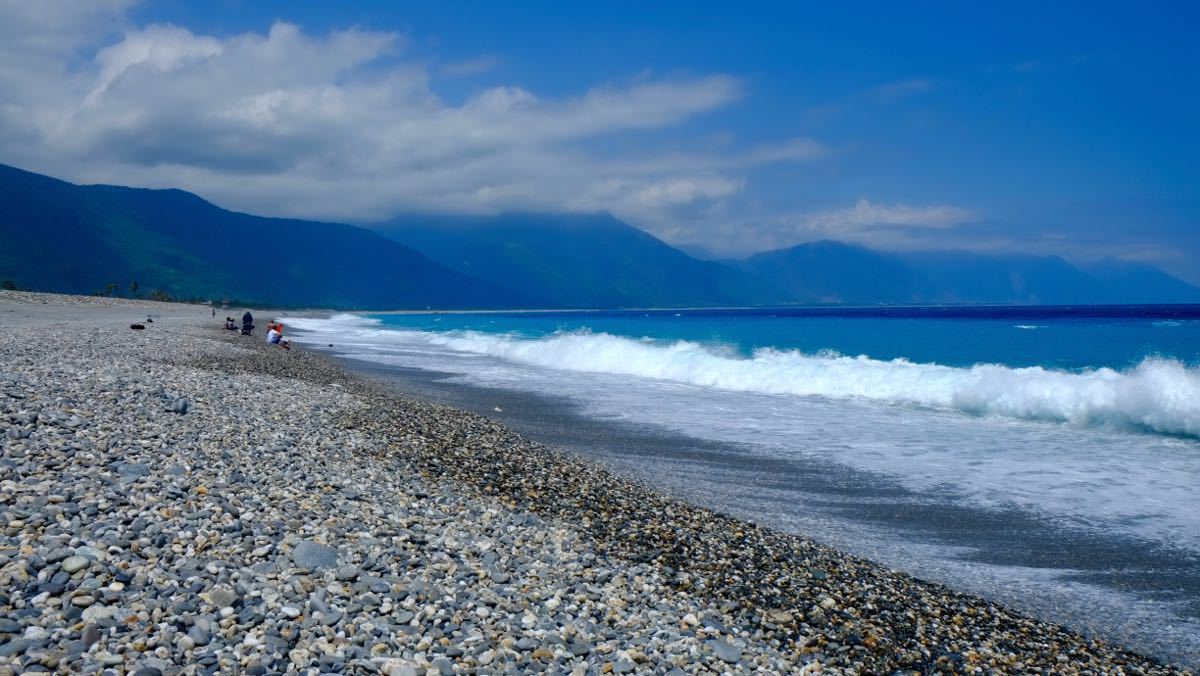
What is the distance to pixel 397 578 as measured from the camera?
597 centimetres

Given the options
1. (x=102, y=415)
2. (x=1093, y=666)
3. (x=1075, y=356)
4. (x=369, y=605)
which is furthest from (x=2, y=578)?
(x=1075, y=356)

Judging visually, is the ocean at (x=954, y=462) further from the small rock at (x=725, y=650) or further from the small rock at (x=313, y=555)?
the small rock at (x=313, y=555)

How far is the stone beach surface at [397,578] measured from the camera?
4816 mm

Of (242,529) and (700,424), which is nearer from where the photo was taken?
(242,529)

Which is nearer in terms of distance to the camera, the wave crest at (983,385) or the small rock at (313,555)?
the small rock at (313,555)

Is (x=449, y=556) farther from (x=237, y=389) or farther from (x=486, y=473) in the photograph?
(x=237, y=389)

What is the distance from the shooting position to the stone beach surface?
15.8ft

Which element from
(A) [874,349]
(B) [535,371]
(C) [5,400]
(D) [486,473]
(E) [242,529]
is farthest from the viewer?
(A) [874,349]

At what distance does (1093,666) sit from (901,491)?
5.78 m

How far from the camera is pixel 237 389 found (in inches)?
607

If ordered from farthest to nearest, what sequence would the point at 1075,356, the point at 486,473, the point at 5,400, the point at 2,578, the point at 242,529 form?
the point at 1075,356 → the point at 486,473 → the point at 5,400 → the point at 242,529 → the point at 2,578

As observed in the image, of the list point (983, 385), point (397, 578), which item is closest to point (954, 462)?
point (983, 385)

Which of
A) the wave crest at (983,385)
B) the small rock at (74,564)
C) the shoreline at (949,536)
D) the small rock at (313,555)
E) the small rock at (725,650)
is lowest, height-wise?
the small rock at (725,650)

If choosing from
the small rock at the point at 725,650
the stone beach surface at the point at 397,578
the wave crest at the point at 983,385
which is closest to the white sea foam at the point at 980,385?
the wave crest at the point at 983,385
